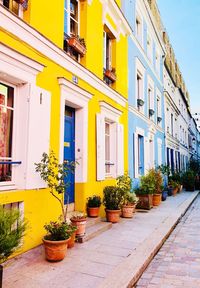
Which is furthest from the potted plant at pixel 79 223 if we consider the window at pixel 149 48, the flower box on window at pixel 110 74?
the window at pixel 149 48

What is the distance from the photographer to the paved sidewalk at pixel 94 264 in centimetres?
380

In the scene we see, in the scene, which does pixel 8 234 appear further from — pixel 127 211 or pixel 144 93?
pixel 144 93

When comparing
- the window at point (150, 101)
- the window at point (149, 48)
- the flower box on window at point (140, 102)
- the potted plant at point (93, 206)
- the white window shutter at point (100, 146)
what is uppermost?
the window at point (149, 48)

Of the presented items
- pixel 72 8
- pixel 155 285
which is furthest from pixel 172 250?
pixel 72 8

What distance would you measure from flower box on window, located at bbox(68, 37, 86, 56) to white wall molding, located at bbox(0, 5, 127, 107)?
0.45 metres

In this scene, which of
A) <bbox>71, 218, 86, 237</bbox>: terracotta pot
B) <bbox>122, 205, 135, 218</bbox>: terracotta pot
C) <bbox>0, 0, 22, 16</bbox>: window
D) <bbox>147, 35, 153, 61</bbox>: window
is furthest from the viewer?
<bbox>147, 35, 153, 61</bbox>: window

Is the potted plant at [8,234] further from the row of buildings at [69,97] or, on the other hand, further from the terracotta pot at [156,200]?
the terracotta pot at [156,200]

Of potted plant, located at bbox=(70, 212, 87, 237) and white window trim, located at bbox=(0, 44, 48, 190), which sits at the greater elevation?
white window trim, located at bbox=(0, 44, 48, 190)

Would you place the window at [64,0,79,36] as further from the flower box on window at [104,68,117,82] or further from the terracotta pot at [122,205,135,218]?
the terracotta pot at [122,205,135,218]

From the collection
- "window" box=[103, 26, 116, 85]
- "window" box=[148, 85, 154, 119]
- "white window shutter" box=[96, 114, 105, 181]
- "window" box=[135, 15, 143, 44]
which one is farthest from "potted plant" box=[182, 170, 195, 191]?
"white window shutter" box=[96, 114, 105, 181]

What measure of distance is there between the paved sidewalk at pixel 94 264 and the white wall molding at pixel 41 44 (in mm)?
3772

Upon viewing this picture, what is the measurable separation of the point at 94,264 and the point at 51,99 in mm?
3254

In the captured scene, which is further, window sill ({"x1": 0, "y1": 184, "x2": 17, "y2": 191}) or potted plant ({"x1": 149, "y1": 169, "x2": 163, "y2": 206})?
potted plant ({"x1": 149, "y1": 169, "x2": 163, "y2": 206})

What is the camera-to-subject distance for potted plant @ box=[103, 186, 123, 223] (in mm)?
7551
